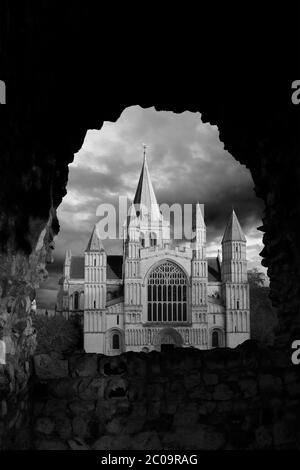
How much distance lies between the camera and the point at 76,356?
16.4 feet

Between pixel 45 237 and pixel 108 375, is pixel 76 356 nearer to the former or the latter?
pixel 108 375

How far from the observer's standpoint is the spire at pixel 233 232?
64.5 metres

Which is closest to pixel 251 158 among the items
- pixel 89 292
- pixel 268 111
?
pixel 268 111

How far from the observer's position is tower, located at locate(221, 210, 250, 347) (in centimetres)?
5881

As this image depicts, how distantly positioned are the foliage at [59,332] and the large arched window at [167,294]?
405 inches

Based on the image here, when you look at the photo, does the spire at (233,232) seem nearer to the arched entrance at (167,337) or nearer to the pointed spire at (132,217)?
the pointed spire at (132,217)

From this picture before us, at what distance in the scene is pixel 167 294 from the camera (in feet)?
191

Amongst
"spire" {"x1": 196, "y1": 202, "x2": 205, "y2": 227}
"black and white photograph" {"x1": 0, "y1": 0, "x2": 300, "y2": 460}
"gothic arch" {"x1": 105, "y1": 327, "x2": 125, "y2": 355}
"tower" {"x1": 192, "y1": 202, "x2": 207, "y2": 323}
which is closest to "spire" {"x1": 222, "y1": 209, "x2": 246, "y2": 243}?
"spire" {"x1": 196, "y1": 202, "x2": 205, "y2": 227}

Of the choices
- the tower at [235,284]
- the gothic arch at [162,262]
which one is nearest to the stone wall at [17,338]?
the tower at [235,284]

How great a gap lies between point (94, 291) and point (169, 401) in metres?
56.4

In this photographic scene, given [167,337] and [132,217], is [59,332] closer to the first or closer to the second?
[167,337]

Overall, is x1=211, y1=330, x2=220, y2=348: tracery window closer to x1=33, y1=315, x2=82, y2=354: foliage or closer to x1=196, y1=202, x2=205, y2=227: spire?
x1=196, y1=202, x2=205, y2=227: spire

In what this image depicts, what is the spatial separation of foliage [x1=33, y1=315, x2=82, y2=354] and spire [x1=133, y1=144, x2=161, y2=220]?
1889 cm

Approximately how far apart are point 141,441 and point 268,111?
11.9 feet
